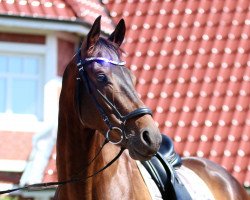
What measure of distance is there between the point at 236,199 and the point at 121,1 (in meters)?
8.71

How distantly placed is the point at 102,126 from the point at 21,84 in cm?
802

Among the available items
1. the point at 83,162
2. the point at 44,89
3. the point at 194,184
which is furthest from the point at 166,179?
the point at 44,89

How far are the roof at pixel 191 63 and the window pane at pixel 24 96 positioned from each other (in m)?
0.85

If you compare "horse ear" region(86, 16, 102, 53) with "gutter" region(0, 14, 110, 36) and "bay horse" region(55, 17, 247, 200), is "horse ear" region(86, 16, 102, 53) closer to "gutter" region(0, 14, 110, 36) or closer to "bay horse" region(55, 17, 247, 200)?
"bay horse" region(55, 17, 247, 200)

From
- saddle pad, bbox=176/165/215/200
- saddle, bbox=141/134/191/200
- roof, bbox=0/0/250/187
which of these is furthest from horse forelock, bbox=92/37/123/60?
roof, bbox=0/0/250/187

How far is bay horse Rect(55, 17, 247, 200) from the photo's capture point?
216 inches

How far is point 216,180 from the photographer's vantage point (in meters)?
8.05

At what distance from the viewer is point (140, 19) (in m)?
16.0

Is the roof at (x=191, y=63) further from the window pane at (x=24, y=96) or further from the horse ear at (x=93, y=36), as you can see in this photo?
the horse ear at (x=93, y=36)

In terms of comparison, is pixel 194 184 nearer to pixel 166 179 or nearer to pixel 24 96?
pixel 166 179

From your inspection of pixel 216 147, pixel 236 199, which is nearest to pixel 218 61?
pixel 216 147

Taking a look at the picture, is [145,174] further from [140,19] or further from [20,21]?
[140,19]

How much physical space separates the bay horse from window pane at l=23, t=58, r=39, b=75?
7.60 metres

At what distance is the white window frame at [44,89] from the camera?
1329 centimetres
